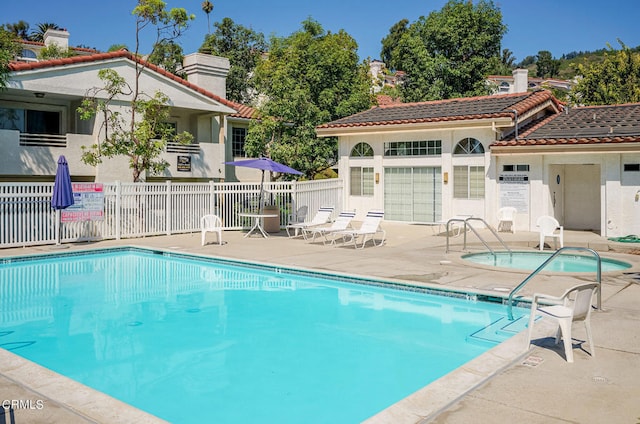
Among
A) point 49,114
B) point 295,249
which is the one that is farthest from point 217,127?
point 295,249

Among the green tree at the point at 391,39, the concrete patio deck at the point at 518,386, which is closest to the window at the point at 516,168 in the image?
the concrete patio deck at the point at 518,386

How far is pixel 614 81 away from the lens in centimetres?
3431

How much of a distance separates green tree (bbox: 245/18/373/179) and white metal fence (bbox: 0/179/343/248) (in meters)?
3.33

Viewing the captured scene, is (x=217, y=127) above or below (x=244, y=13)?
below

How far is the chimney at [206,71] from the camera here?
30.2m

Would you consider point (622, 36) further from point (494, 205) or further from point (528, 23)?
point (528, 23)

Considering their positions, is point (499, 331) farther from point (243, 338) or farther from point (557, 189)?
point (557, 189)

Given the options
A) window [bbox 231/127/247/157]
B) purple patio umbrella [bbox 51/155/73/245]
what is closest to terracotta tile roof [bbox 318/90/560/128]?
window [bbox 231/127/247/157]

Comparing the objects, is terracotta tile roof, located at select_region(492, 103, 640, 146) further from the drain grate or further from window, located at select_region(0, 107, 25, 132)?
window, located at select_region(0, 107, 25, 132)

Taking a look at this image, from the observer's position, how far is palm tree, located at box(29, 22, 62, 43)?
68.1m

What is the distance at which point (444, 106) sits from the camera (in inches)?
979

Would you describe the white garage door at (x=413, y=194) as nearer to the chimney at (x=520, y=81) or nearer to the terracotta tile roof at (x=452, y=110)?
the terracotta tile roof at (x=452, y=110)

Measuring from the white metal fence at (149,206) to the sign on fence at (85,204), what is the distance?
263 mm

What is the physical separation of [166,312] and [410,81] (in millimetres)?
31019
